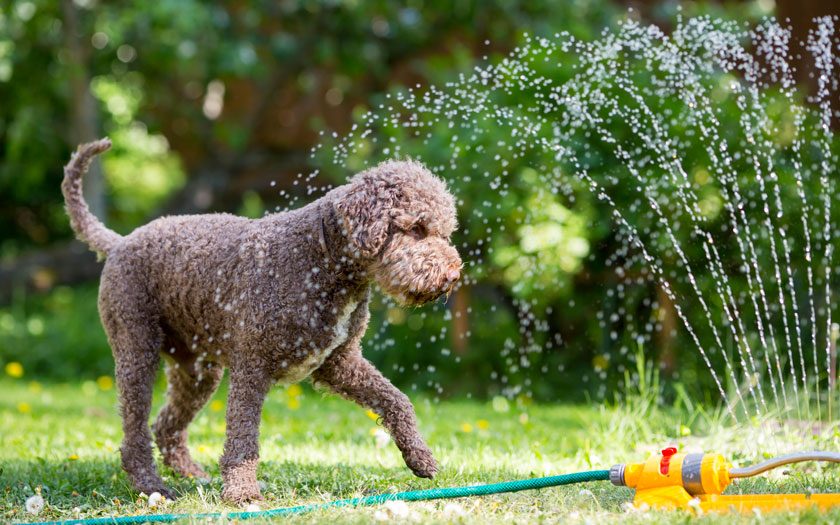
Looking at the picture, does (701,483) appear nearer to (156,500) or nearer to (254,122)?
(156,500)

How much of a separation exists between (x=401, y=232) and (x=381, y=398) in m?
0.65

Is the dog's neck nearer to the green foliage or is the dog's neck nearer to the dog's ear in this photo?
the dog's ear

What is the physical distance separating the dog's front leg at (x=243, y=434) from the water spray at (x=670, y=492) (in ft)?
0.67

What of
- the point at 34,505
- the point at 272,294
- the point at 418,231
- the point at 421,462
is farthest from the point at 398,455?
the point at 34,505

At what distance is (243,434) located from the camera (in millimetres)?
3240

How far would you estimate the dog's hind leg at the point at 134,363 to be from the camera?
3627mm

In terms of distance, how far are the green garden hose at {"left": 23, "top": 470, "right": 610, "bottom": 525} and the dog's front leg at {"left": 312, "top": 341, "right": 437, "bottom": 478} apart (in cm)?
31

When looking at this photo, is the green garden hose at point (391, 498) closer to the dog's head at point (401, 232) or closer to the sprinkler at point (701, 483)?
the sprinkler at point (701, 483)

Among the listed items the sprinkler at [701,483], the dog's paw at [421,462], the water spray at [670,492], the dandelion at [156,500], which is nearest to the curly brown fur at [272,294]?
the dog's paw at [421,462]

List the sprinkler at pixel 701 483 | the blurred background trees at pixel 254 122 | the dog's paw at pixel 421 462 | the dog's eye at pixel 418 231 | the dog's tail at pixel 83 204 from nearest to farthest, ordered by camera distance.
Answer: the sprinkler at pixel 701 483 → the dog's eye at pixel 418 231 → the dog's paw at pixel 421 462 → the dog's tail at pixel 83 204 → the blurred background trees at pixel 254 122

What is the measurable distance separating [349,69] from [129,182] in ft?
21.4

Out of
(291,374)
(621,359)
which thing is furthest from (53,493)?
(621,359)

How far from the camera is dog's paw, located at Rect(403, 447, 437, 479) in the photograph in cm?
341

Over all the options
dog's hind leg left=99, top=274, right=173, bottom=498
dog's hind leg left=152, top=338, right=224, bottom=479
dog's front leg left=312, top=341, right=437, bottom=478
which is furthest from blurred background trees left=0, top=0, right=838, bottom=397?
dog's hind leg left=99, top=274, right=173, bottom=498
